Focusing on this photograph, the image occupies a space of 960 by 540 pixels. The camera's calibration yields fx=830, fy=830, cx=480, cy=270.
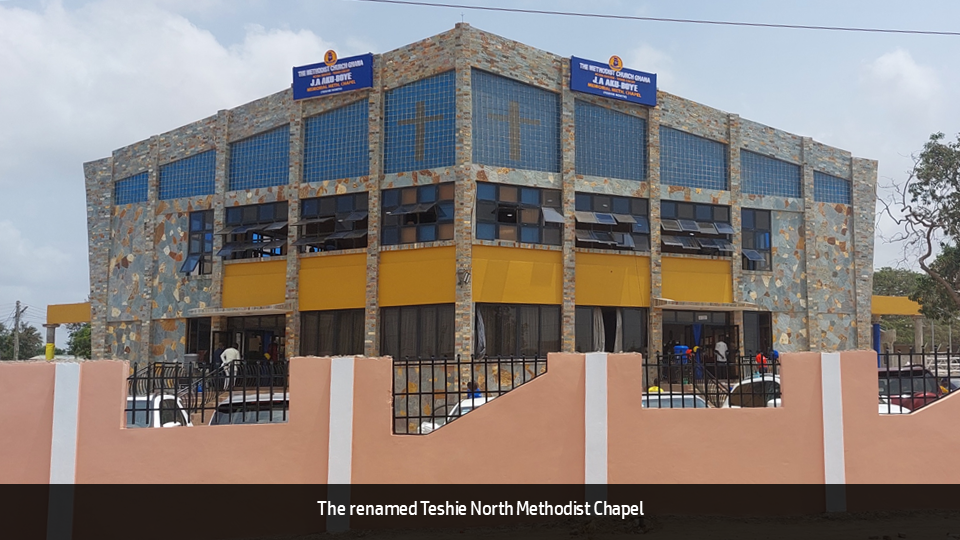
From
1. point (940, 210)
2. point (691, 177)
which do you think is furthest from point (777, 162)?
point (940, 210)

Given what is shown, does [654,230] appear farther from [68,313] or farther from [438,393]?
[68,313]

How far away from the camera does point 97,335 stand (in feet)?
85.1

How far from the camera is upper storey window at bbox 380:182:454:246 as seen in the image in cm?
2088

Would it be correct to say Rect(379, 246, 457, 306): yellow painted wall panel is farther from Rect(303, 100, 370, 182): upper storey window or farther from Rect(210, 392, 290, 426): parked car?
Rect(210, 392, 290, 426): parked car

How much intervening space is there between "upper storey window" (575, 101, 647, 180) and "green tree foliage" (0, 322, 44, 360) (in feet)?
200

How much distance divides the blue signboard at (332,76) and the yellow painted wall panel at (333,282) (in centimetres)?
450

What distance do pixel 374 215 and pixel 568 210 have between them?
199 inches

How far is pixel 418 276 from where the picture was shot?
21.0 m

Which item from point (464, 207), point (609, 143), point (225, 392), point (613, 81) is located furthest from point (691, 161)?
point (225, 392)

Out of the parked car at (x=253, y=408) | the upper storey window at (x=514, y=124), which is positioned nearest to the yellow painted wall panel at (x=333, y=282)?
the upper storey window at (x=514, y=124)

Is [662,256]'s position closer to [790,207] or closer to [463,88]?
[790,207]

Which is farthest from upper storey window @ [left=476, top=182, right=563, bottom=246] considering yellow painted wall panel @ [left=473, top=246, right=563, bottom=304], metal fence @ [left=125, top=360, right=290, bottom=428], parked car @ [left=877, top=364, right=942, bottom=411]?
metal fence @ [left=125, top=360, right=290, bottom=428]

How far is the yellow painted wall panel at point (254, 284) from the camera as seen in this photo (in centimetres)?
2297
